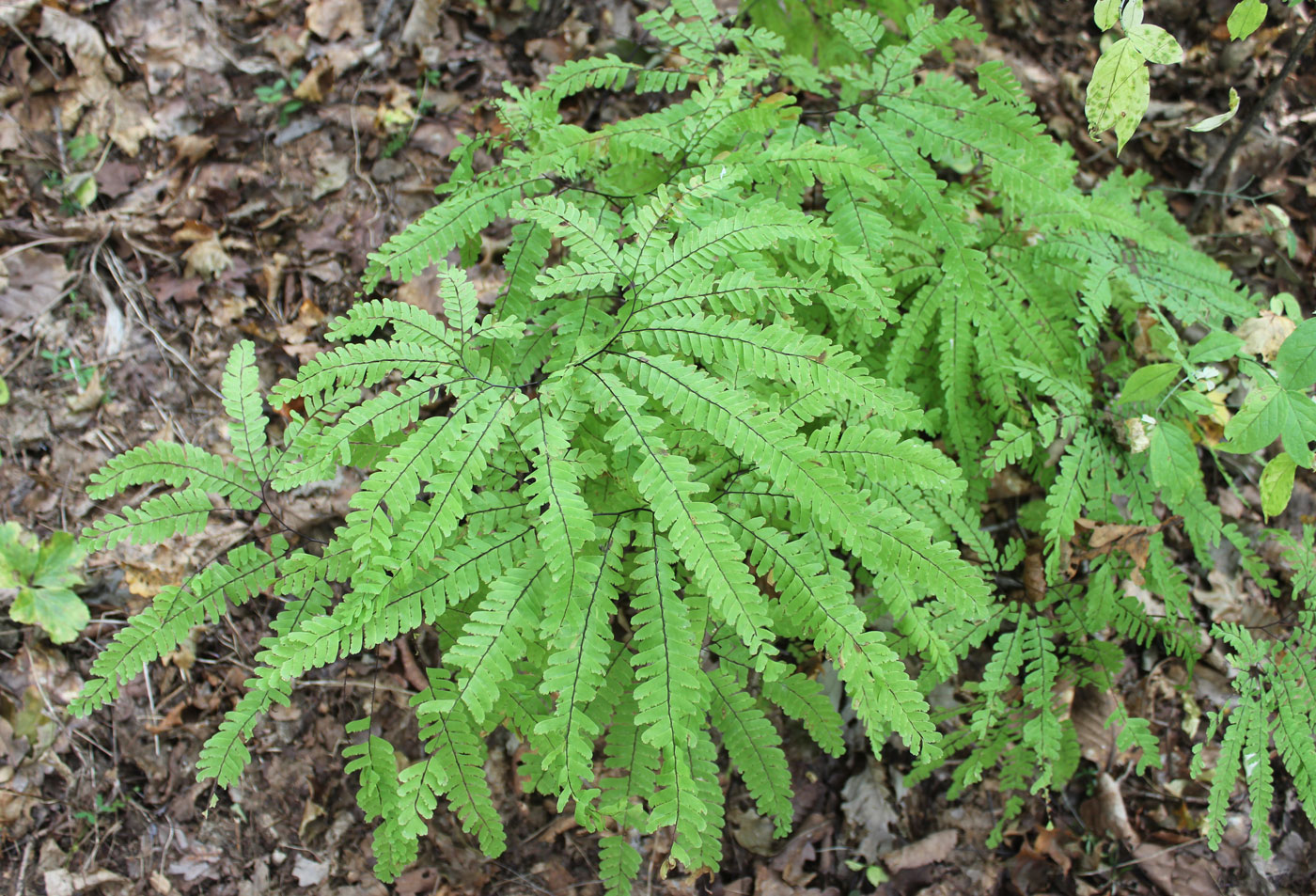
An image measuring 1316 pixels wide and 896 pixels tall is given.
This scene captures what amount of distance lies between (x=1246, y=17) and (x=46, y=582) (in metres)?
4.21

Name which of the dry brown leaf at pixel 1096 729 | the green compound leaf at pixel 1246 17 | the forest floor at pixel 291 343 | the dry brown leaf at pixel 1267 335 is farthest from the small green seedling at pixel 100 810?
the dry brown leaf at pixel 1267 335

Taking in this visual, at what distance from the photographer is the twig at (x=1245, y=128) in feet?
9.82

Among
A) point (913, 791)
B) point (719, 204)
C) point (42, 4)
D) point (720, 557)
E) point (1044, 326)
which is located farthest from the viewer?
point (42, 4)

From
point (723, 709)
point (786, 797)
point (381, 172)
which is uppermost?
point (381, 172)

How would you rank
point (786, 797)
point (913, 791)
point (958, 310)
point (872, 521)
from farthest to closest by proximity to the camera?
point (913, 791) < point (958, 310) < point (786, 797) < point (872, 521)

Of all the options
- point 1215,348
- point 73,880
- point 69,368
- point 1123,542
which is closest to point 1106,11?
point 1215,348

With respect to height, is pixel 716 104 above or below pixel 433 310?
above

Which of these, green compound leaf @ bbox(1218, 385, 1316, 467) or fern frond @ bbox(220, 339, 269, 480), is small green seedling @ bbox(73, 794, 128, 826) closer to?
fern frond @ bbox(220, 339, 269, 480)

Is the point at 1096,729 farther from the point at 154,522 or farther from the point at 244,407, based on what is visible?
the point at 154,522

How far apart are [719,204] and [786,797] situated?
1.86m

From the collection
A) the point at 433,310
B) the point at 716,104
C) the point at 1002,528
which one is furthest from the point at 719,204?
the point at 1002,528

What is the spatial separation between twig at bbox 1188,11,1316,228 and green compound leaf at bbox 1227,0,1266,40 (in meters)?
1.63

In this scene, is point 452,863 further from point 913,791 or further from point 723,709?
point 913,791

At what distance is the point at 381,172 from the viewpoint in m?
3.73
